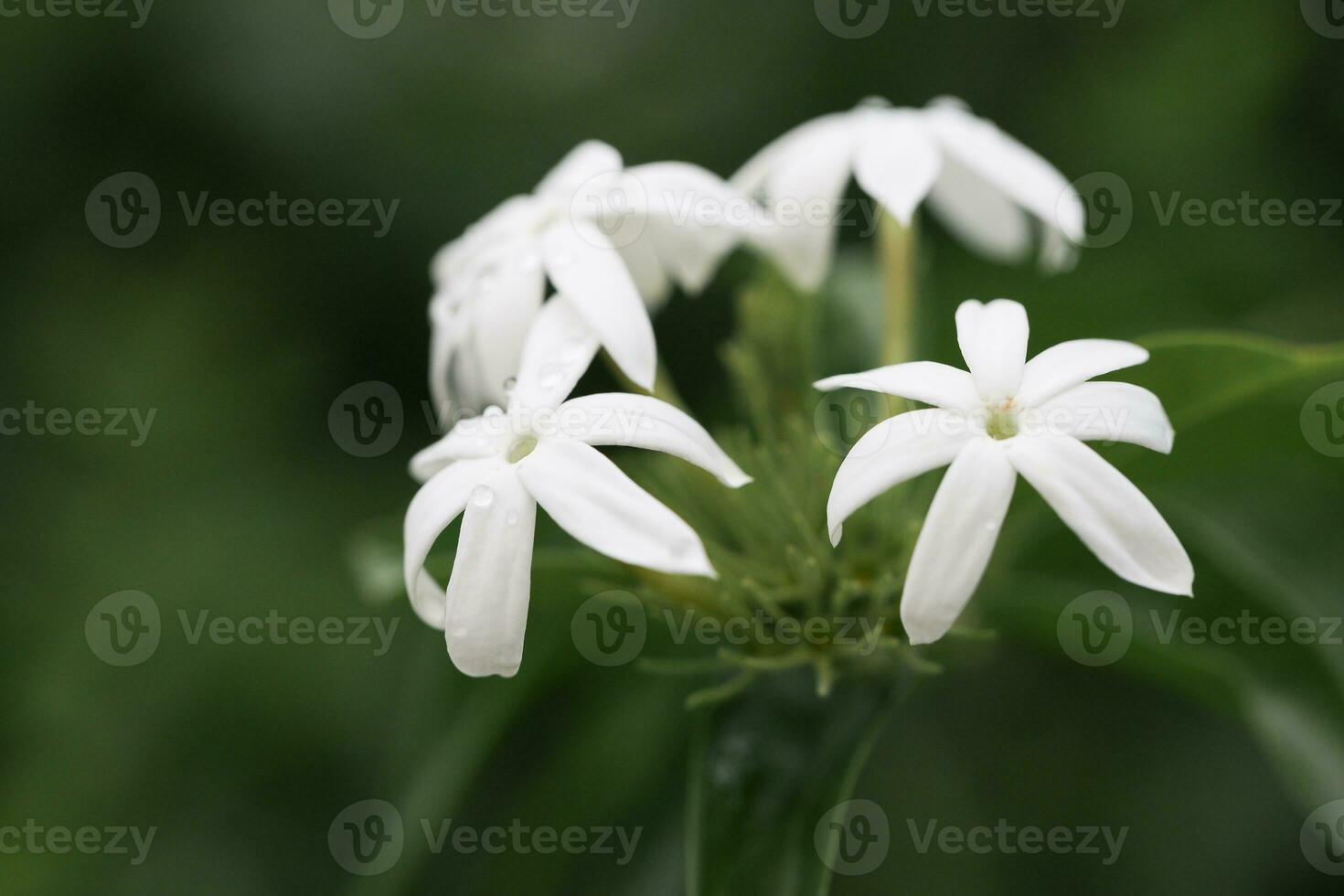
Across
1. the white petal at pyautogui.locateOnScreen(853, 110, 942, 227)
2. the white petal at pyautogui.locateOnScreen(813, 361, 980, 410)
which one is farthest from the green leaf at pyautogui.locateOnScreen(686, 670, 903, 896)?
the white petal at pyautogui.locateOnScreen(853, 110, 942, 227)

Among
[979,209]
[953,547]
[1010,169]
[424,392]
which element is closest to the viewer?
[953,547]

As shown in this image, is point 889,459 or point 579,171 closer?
point 889,459

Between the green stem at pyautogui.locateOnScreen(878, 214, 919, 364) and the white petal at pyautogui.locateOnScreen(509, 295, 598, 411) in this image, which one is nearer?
the white petal at pyautogui.locateOnScreen(509, 295, 598, 411)

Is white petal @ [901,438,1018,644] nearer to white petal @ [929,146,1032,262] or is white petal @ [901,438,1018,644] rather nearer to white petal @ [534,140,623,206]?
white petal @ [534,140,623,206]

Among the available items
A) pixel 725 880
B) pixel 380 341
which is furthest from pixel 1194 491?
pixel 380 341

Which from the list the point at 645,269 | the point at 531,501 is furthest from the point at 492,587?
the point at 645,269

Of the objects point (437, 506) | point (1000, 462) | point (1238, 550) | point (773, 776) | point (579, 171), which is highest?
point (579, 171)

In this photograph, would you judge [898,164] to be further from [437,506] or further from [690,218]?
[437,506]

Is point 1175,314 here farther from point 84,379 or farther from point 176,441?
point 84,379
